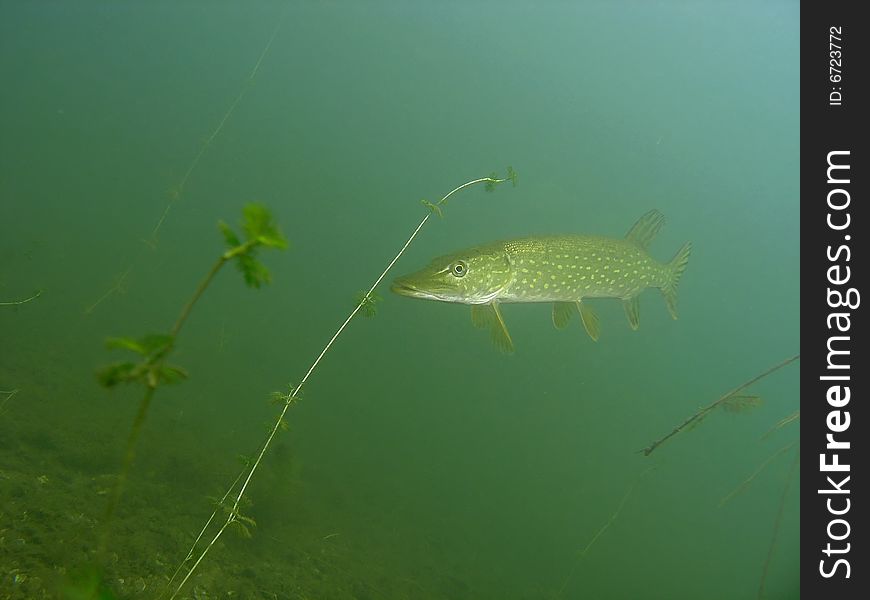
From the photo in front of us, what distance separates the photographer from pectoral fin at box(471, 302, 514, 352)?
12.4 ft

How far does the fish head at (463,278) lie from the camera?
343 cm

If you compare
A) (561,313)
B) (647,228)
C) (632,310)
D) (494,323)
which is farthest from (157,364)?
(647,228)

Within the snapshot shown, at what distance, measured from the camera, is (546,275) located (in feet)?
13.3

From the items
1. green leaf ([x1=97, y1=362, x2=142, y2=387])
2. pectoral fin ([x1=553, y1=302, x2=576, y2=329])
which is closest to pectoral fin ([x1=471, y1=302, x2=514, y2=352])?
pectoral fin ([x1=553, y1=302, x2=576, y2=329])

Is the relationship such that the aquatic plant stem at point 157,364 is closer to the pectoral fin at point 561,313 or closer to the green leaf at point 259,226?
the green leaf at point 259,226

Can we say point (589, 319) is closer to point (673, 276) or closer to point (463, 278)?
point (673, 276)

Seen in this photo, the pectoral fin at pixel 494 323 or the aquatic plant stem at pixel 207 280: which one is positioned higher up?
the aquatic plant stem at pixel 207 280

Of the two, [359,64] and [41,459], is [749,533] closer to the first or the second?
[41,459]

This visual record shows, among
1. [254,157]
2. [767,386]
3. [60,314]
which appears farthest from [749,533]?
[254,157]

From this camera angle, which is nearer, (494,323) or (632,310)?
(494,323)

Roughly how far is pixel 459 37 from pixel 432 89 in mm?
5265

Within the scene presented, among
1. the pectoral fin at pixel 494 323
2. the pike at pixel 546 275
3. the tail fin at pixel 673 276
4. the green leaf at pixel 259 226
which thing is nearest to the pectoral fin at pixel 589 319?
the pike at pixel 546 275

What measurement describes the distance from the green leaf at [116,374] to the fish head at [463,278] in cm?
241

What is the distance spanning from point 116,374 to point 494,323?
3.19 meters
